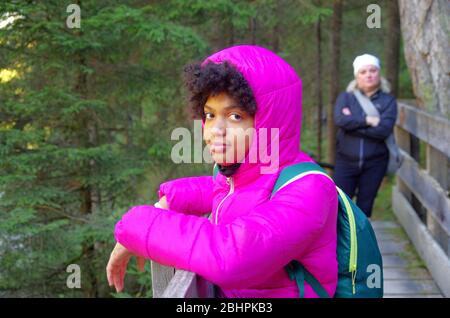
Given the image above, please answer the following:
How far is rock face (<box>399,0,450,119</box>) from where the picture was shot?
5.18m

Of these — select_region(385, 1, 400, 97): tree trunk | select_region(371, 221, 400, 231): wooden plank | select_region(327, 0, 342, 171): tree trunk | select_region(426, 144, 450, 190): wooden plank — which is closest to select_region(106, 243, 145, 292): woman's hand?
select_region(426, 144, 450, 190): wooden plank

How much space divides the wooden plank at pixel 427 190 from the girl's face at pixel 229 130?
112 inches

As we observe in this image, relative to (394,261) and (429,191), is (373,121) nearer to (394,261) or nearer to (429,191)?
(429,191)

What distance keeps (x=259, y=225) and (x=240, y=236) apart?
0.23 feet

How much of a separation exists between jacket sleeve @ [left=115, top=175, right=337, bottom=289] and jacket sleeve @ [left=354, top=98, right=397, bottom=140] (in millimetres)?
3859

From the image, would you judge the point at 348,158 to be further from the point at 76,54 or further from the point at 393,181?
the point at 393,181

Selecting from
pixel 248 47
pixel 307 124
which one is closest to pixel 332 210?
pixel 248 47

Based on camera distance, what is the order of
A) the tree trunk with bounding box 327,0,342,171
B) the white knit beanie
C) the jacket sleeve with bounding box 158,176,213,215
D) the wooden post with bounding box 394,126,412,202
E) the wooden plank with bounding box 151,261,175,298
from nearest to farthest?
the wooden plank with bounding box 151,261,175,298
the jacket sleeve with bounding box 158,176,213,215
the white knit beanie
the wooden post with bounding box 394,126,412,202
the tree trunk with bounding box 327,0,342,171

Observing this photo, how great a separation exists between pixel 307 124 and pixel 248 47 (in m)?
14.5

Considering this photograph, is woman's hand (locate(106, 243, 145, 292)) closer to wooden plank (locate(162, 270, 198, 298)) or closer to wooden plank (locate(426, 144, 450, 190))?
wooden plank (locate(162, 270, 198, 298))

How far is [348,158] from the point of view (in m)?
5.81

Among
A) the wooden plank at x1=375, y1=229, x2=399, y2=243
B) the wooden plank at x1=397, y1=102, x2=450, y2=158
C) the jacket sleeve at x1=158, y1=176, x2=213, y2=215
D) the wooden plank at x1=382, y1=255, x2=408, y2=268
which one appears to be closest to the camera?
the jacket sleeve at x1=158, y1=176, x2=213, y2=215

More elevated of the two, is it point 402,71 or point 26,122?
point 402,71
